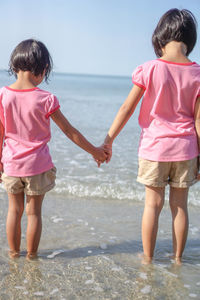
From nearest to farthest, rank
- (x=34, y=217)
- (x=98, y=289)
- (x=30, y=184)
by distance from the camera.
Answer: (x=98, y=289) < (x=30, y=184) < (x=34, y=217)

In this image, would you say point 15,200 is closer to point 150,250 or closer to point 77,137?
point 77,137

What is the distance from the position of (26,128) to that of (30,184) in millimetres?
421

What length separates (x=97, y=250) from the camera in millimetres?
3311

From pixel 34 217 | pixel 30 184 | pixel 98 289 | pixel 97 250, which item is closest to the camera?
pixel 98 289

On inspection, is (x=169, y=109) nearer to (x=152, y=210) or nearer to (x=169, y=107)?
(x=169, y=107)

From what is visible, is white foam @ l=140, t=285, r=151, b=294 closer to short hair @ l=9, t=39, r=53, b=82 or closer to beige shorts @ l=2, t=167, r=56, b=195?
beige shorts @ l=2, t=167, r=56, b=195

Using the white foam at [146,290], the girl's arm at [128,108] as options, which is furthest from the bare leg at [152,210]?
the girl's arm at [128,108]

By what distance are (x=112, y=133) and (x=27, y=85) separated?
2.62ft

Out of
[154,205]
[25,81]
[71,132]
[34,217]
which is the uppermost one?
[25,81]

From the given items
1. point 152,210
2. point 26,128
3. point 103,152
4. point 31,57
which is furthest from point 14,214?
point 31,57

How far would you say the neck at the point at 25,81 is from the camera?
2744 millimetres

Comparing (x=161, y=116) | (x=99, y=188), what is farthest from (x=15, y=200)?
(x=99, y=188)

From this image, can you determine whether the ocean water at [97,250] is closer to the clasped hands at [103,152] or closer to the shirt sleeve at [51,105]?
the clasped hands at [103,152]

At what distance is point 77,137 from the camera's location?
2.93m
